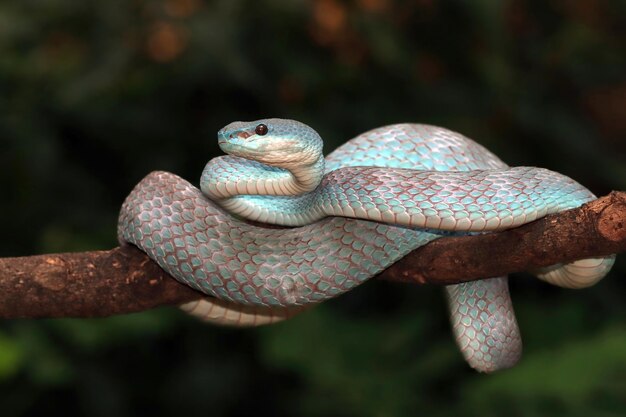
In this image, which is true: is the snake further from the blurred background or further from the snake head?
the blurred background

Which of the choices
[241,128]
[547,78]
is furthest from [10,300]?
[547,78]

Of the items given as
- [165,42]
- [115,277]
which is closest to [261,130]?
[115,277]

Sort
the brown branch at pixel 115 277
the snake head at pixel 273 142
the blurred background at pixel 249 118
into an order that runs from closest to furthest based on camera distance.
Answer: the snake head at pixel 273 142 < the brown branch at pixel 115 277 < the blurred background at pixel 249 118

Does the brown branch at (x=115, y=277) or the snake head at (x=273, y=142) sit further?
the brown branch at (x=115, y=277)

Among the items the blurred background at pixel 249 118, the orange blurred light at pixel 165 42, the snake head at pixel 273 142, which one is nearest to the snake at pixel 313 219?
the snake head at pixel 273 142

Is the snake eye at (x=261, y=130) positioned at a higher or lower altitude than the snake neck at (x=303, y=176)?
higher

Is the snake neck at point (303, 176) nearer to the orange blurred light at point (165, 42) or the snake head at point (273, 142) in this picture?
the snake head at point (273, 142)

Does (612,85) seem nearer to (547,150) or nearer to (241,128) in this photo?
(547,150)

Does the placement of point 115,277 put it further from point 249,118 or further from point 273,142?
point 249,118
